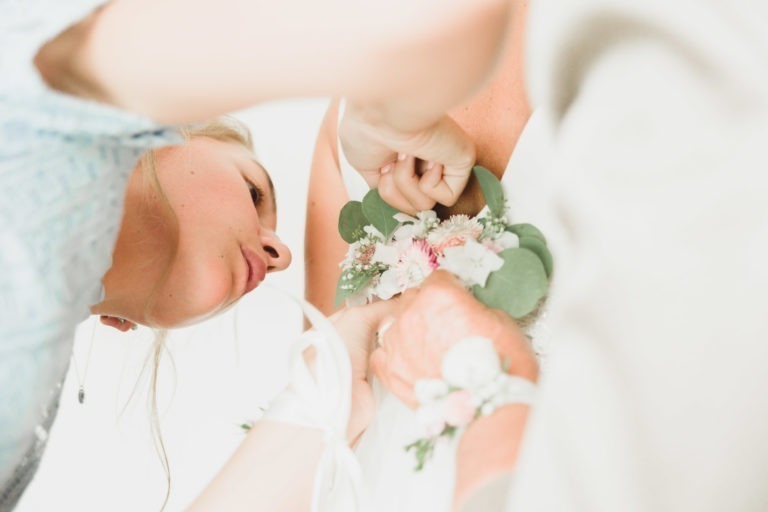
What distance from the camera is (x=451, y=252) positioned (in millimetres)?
839

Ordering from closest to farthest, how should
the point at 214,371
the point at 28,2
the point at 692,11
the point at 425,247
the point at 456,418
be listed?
the point at 692,11
the point at 28,2
the point at 456,418
the point at 425,247
the point at 214,371

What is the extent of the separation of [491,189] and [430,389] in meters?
0.30

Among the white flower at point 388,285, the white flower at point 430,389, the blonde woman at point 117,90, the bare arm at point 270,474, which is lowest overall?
the bare arm at point 270,474

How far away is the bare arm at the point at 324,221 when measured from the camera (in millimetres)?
1188

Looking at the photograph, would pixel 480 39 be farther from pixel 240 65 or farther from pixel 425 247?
pixel 425 247

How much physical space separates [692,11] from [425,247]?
21.7 inches

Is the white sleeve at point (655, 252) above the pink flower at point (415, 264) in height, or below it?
above

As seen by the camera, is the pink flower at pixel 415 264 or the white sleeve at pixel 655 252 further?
the pink flower at pixel 415 264

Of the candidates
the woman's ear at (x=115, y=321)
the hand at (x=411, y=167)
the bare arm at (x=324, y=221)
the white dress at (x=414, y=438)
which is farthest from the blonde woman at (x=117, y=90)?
the bare arm at (x=324, y=221)

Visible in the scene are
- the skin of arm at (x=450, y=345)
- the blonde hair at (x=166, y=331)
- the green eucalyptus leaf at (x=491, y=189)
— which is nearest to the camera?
the skin of arm at (x=450, y=345)

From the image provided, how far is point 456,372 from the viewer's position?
25.9 inches

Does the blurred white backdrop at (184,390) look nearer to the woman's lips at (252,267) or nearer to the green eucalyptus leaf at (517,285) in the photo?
the woman's lips at (252,267)

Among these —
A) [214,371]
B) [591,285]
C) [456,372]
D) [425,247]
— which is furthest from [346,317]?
[591,285]

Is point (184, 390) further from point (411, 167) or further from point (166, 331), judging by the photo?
point (411, 167)
